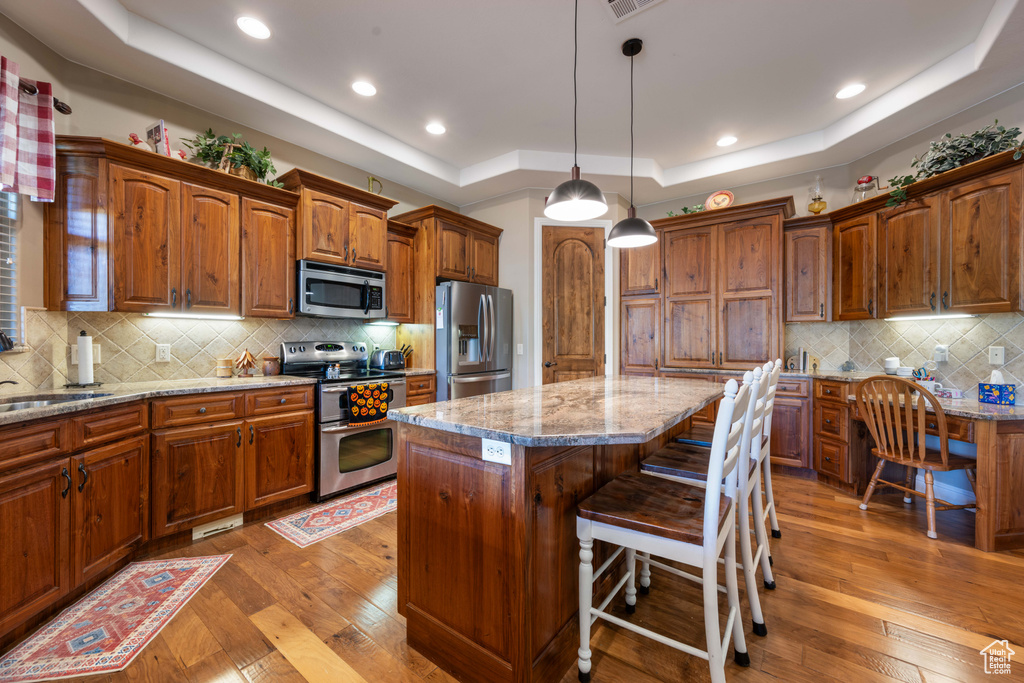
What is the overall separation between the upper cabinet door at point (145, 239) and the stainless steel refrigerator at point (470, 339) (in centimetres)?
198

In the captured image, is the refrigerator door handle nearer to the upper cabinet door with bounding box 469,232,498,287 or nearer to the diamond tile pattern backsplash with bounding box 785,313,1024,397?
the upper cabinet door with bounding box 469,232,498,287

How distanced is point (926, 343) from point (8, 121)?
5910 mm

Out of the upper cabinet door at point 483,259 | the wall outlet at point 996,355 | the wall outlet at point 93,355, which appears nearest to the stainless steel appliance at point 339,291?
the upper cabinet door at point 483,259

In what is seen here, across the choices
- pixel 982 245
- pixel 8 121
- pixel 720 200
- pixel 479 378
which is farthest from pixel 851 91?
pixel 8 121

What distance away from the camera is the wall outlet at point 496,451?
50.0 inches

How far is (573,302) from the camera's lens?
14.9ft

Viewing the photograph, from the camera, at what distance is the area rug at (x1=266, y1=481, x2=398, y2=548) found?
2.52m

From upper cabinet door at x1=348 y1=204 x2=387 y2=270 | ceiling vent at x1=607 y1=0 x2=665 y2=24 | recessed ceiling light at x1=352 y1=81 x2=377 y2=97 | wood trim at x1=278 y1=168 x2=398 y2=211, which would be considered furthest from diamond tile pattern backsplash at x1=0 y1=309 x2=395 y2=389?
ceiling vent at x1=607 y1=0 x2=665 y2=24

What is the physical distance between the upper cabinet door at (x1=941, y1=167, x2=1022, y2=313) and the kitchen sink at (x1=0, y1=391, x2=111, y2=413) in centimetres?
517

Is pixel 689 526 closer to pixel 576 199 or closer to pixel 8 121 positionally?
pixel 576 199

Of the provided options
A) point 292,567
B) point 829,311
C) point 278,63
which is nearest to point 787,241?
Result: point 829,311

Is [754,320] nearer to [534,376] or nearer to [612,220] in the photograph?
[612,220]

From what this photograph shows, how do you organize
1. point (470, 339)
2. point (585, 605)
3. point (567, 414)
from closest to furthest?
1. point (585, 605)
2. point (567, 414)
3. point (470, 339)

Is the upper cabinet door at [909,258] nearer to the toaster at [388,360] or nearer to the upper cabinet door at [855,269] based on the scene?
the upper cabinet door at [855,269]
